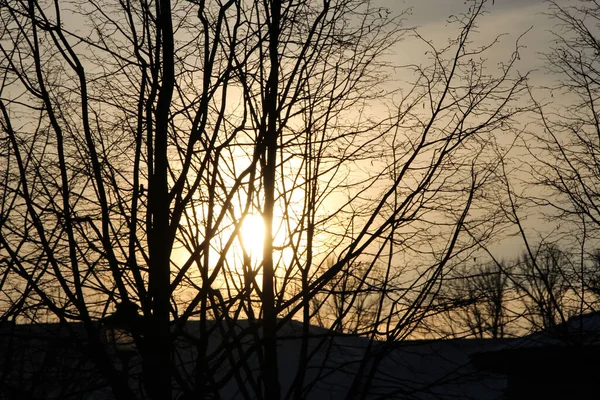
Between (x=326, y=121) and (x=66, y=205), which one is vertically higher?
(x=326, y=121)

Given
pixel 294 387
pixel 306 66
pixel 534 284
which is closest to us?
pixel 294 387

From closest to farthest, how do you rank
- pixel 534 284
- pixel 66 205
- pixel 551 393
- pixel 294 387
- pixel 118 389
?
pixel 118 389 → pixel 66 205 → pixel 294 387 → pixel 534 284 → pixel 551 393

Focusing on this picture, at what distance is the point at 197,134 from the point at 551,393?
8.93 meters

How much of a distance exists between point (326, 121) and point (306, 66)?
20.8 inches

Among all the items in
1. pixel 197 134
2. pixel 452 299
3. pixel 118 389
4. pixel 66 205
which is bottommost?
pixel 118 389

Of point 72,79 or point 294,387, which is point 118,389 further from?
point 72,79

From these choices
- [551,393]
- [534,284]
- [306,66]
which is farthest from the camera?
[551,393]

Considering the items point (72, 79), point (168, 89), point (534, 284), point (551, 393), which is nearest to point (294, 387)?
point (168, 89)

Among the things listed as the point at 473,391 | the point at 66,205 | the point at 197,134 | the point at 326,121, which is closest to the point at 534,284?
the point at 326,121

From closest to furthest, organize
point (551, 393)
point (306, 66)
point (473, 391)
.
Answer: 1. point (306, 66)
2. point (551, 393)
3. point (473, 391)

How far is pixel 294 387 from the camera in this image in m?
5.44

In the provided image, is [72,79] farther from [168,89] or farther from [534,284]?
[534,284]

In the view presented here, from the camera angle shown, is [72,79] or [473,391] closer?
[72,79]

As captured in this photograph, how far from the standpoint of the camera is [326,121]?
615 cm
